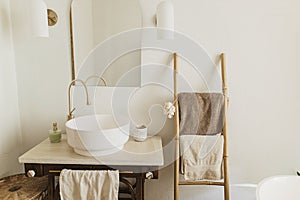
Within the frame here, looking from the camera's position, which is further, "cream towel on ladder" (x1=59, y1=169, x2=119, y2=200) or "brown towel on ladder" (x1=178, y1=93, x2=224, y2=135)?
"brown towel on ladder" (x1=178, y1=93, x2=224, y2=135)

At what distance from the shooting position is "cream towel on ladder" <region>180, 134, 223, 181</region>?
175 centimetres

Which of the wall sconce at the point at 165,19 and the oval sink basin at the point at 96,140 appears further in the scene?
the wall sconce at the point at 165,19

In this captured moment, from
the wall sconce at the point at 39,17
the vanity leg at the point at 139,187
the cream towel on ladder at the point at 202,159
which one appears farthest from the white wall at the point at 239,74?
the vanity leg at the point at 139,187

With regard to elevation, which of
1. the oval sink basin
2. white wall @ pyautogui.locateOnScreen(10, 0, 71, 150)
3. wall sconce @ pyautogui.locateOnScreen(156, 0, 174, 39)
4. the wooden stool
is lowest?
the wooden stool

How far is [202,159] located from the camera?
176 centimetres

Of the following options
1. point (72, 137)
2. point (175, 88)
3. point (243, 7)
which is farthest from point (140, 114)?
point (243, 7)

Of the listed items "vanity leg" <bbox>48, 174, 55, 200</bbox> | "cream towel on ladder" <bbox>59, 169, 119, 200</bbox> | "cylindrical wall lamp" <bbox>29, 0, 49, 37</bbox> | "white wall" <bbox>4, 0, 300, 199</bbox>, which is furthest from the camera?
"white wall" <bbox>4, 0, 300, 199</bbox>

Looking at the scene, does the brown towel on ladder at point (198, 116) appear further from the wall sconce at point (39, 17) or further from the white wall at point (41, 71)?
the wall sconce at point (39, 17)

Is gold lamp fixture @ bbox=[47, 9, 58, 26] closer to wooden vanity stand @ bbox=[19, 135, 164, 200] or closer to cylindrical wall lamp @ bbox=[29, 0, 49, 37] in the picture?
cylindrical wall lamp @ bbox=[29, 0, 49, 37]

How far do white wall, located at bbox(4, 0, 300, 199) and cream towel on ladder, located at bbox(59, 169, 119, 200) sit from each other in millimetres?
599

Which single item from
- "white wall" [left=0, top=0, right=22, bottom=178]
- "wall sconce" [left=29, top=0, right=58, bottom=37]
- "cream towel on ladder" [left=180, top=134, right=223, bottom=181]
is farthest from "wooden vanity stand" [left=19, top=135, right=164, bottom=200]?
"wall sconce" [left=29, top=0, right=58, bottom=37]

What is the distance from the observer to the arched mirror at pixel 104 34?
1900 millimetres

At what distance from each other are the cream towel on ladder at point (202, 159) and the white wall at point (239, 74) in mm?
279

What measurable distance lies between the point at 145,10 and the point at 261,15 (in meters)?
0.79
